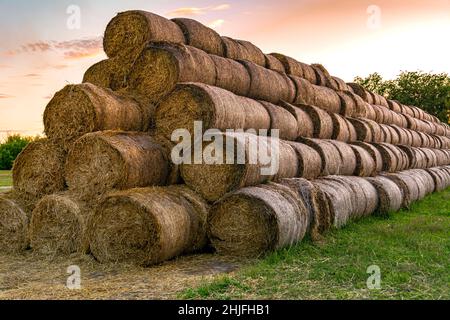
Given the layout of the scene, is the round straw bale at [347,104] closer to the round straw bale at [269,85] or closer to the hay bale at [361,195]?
the round straw bale at [269,85]

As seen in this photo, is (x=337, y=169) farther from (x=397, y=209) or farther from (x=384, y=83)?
(x=384, y=83)

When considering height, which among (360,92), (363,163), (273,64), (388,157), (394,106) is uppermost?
(273,64)

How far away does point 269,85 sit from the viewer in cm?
1131

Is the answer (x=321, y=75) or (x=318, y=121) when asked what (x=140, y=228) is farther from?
(x=321, y=75)

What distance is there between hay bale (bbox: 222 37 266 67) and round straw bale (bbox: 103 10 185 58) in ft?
5.10

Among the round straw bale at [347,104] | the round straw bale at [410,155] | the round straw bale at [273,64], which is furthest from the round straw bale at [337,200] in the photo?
the round straw bale at [410,155]

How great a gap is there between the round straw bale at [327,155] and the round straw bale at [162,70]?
2924 millimetres

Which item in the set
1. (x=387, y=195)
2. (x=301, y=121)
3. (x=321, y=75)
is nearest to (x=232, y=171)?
(x=301, y=121)

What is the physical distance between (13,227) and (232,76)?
445 cm

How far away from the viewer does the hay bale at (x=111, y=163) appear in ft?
24.6

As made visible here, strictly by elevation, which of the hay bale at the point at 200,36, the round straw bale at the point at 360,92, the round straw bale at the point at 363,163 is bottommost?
the round straw bale at the point at 363,163

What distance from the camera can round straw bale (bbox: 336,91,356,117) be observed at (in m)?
14.5

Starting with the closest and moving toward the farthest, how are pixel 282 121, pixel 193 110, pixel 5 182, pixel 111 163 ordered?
1. pixel 111 163
2. pixel 193 110
3. pixel 282 121
4. pixel 5 182

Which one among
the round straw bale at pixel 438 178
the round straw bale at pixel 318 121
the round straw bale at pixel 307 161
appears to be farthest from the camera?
the round straw bale at pixel 438 178
